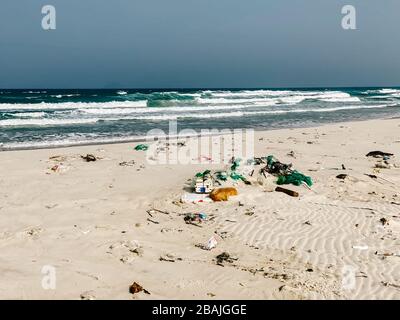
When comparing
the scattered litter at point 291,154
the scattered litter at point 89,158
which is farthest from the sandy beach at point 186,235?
the scattered litter at point 291,154

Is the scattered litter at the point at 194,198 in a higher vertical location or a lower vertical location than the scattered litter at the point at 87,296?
higher

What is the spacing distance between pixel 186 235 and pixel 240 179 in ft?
9.34

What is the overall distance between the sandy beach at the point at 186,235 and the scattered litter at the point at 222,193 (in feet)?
0.52

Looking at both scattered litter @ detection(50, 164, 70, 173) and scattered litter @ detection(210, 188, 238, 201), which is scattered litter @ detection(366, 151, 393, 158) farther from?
scattered litter @ detection(50, 164, 70, 173)

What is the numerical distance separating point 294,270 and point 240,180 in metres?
3.76

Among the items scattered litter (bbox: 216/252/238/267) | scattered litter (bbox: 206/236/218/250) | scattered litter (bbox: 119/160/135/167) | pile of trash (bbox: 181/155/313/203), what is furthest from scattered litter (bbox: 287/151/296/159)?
scattered litter (bbox: 216/252/238/267)

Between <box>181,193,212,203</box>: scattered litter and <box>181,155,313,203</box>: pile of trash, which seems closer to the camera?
<box>181,193,212,203</box>: scattered litter

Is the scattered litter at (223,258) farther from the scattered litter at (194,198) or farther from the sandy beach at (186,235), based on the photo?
the scattered litter at (194,198)

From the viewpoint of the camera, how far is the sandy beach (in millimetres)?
4562

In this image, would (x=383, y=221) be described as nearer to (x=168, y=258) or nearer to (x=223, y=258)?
(x=223, y=258)

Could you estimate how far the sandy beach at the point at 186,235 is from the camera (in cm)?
456

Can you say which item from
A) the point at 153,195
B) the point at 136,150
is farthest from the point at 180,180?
the point at 136,150

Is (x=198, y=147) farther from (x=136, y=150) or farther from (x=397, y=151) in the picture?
(x=397, y=151)

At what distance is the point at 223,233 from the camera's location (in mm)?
6145
